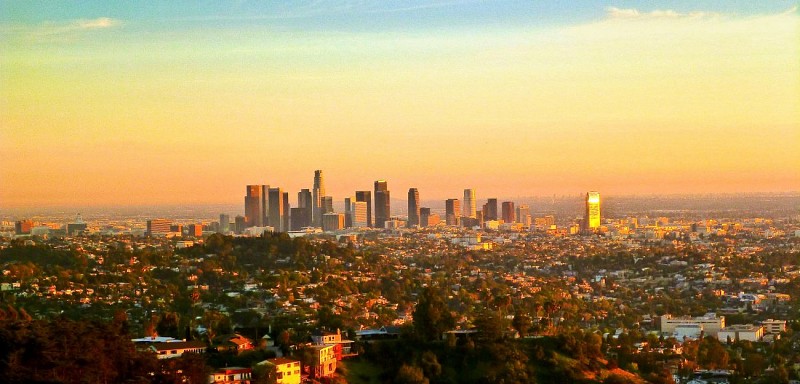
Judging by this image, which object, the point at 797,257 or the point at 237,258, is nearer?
the point at 237,258

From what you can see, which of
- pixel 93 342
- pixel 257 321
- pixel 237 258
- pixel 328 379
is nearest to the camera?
pixel 93 342

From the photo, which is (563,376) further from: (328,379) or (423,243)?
(423,243)

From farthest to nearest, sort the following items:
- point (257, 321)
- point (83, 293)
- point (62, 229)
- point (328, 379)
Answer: point (62, 229) → point (83, 293) → point (257, 321) → point (328, 379)

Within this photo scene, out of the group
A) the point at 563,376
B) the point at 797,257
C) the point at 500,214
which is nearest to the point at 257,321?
the point at 563,376

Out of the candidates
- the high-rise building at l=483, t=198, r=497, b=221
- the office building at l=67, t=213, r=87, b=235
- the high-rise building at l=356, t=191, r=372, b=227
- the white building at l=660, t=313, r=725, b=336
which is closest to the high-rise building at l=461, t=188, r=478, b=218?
the high-rise building at l=483, t=198, r=497, b=221

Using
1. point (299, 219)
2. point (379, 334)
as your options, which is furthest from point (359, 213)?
point (379, 334)

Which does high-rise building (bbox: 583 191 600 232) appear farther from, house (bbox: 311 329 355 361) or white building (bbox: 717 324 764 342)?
house (bbox: 311 329 355 361)

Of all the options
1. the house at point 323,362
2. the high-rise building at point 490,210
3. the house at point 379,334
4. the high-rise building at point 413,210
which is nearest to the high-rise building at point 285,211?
the high-rise building at point 413,210

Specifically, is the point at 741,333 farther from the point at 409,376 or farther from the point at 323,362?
the point at 323,362
